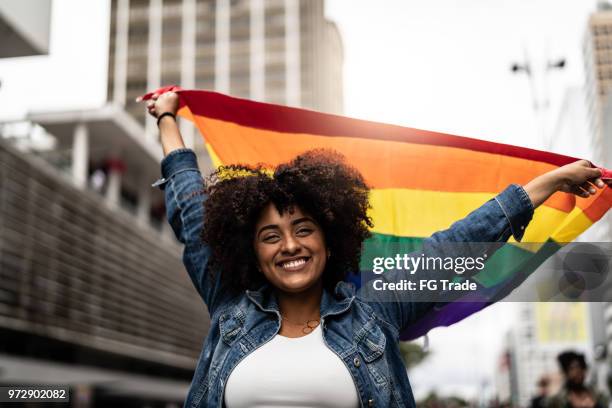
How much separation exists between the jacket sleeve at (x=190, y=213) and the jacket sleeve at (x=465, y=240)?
1.87 ft

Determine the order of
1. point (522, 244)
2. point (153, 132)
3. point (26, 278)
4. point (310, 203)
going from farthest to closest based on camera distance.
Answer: point (153, 132) < point (26, 278) < point (522, 244) < point (310, 203)

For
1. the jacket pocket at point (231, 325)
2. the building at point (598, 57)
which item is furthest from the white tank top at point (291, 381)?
the building at point (598, 57)

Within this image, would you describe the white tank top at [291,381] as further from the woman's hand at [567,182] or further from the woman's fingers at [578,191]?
the woman's fingers at [578,191]

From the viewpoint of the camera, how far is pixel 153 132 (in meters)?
71.8

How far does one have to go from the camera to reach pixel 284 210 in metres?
2.81

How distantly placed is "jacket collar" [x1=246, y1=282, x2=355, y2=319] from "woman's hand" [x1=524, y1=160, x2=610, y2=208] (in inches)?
30.7

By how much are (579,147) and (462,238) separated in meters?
101

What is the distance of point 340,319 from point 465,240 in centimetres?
54

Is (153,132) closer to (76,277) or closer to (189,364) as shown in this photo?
(189,364)

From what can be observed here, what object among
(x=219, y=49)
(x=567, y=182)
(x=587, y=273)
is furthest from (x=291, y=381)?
(x=219, y=49)

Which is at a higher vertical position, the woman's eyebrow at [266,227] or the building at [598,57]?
the building at [598,57]

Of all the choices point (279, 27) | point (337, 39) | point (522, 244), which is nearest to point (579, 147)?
point (337, 39)

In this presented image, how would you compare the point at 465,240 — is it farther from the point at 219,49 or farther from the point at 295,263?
the point at 219,49

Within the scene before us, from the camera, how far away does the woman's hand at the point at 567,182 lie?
3.08 m
